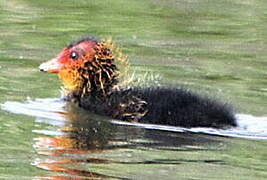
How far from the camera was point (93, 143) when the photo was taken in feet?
29.8

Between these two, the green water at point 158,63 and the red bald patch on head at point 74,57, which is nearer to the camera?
the green water at point 158,63

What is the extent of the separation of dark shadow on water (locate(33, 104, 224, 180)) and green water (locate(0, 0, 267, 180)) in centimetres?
3

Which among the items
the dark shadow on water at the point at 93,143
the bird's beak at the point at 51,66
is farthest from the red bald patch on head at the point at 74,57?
the dark shadow on water at the point at 93,143

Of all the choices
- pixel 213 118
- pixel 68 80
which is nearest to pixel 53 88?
pixel 68 80

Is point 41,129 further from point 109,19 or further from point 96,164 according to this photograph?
point 109,19

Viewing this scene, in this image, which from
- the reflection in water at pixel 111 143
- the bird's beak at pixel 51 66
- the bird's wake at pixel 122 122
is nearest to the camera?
the reflection in water at pixel 111 143

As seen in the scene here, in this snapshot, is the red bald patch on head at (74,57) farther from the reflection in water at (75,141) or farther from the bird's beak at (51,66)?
the reflection in water at (75,141)

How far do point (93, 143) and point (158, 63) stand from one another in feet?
11.4

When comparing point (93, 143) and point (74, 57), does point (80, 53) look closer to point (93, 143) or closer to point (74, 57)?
point (74, 57)

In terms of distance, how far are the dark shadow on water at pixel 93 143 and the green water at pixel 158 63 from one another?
0.03 m

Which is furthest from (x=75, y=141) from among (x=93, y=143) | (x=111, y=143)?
(x=111, y=143)

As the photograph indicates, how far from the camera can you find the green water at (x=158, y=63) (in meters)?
8.30

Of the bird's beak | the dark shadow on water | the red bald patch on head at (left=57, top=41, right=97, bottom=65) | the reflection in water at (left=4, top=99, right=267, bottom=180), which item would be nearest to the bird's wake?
the reflection in water at (left=4, top=99, right=267, bottom=180)

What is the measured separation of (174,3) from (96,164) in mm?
8052
